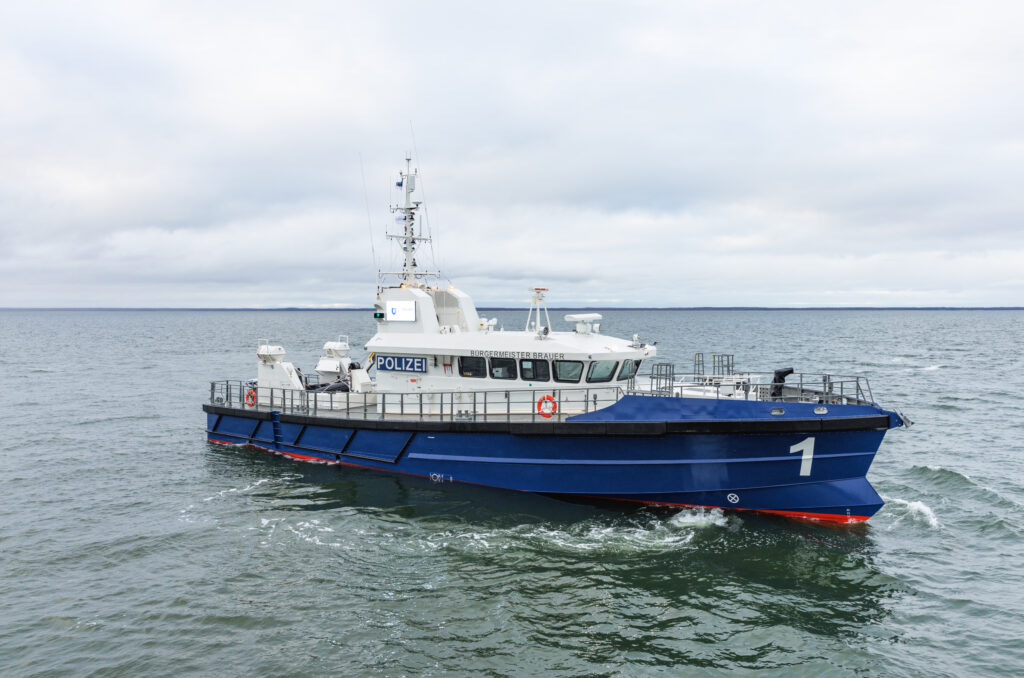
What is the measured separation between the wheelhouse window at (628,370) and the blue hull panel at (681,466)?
2059 mm

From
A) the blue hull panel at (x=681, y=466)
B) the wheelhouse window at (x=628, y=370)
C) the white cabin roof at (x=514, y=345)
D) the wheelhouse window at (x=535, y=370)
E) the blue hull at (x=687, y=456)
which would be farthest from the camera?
the wheelhouse window at (x=628, y=370)

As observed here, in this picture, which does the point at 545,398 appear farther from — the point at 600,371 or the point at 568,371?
the point at 600,371

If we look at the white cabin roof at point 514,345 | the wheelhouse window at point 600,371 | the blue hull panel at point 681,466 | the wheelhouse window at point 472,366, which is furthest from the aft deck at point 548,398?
the white cabin roof at point 514,345

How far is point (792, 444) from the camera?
37.1 ft

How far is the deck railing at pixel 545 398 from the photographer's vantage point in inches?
491

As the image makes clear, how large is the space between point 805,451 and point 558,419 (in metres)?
4.65

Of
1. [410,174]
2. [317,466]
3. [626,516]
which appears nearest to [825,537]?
[626,516]

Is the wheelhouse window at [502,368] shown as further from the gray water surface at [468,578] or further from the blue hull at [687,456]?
the gray water surface at [468,578]

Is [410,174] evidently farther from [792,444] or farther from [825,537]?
[825,537]

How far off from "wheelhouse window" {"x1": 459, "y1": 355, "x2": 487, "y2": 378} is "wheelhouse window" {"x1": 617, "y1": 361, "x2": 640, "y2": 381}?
3.05m

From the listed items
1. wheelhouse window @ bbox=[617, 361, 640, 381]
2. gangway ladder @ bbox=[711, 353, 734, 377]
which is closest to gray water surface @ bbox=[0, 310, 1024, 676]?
wheelhouse window @ bbox=[617, 361, 640, 381]

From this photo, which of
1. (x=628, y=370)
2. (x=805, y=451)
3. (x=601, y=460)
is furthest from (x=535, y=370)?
(x=805, y=451)

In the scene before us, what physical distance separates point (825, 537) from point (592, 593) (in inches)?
191

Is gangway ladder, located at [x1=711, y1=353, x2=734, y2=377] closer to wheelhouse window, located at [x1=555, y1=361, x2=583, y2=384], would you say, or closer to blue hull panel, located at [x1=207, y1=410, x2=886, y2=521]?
blue hull panel, located at [x1=207, y1=410, x2=886, y2=521]
